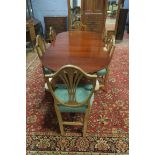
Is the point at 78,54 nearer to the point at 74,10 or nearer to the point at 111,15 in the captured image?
the point at 74,10

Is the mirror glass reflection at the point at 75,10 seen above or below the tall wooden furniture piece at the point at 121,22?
above

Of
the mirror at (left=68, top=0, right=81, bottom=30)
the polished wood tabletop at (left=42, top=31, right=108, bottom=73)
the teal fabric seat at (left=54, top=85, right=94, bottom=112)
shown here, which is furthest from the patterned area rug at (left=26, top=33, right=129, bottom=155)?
the mirror at (left=68, top=0, right=81, bottom=30)

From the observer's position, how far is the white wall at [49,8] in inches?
160

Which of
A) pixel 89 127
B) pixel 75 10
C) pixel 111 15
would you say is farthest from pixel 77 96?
pixel 111 15

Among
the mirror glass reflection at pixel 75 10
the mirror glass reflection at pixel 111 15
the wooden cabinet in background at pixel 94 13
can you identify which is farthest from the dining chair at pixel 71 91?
the mirror glass reflection at pixel 111 15

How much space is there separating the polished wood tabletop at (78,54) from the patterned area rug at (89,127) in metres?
0.71

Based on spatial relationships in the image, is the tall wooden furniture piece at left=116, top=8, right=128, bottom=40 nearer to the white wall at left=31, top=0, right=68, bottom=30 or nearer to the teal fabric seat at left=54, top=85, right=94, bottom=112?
the white wall at left=31, top=0, right=68, bottom=30

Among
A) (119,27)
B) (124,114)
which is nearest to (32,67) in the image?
(124,114)

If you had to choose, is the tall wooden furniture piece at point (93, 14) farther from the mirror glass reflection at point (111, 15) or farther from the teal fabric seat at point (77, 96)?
the teal fabric seat at point (77, 96)

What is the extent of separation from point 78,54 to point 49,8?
3.01 metres

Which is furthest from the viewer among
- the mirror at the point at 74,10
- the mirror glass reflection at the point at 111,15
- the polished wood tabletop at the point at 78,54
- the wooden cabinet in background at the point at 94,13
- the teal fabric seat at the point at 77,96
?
the mirror glass reflection at the point at 111,15

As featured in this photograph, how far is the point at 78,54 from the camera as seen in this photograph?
1820 mm
